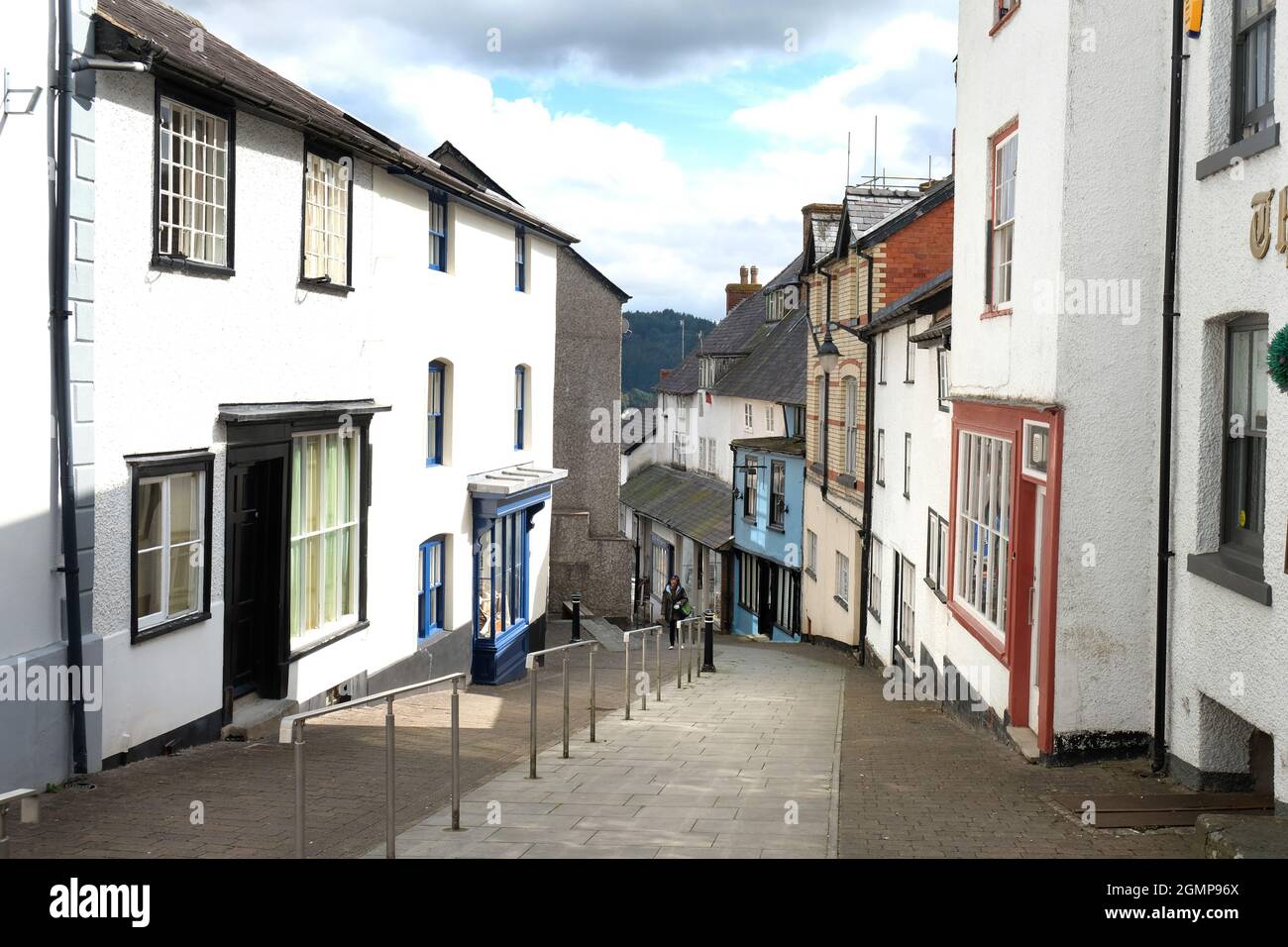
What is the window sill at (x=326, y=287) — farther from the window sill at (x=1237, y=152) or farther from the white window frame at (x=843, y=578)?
the white window frame at (x=843, y=578)

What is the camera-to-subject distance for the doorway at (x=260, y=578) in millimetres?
12461

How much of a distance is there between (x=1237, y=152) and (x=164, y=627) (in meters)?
8.90

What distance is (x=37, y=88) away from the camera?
9000mm

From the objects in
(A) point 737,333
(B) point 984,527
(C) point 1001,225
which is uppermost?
(A) point 737,333

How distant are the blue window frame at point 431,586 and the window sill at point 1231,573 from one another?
11042 mm

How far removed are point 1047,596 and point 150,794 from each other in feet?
22.5

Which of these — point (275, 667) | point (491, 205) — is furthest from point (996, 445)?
point (491, 205)

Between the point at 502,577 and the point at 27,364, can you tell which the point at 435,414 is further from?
the point at 27,364

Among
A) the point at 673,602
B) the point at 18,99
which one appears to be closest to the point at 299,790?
the point at 18,99

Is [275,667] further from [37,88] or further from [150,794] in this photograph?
[37,88]

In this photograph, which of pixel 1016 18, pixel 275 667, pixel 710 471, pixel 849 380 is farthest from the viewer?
pixel 710 471

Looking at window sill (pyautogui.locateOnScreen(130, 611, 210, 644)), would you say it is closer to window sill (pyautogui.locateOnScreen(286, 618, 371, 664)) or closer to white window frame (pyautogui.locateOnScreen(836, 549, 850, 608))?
window sill (pyautogui.locateOnScreen(286, 618, 371, 664))

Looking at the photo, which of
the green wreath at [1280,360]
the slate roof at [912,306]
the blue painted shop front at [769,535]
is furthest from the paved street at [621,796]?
the blue painted shop front at [769,535]

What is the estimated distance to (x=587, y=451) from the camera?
3672 cm
